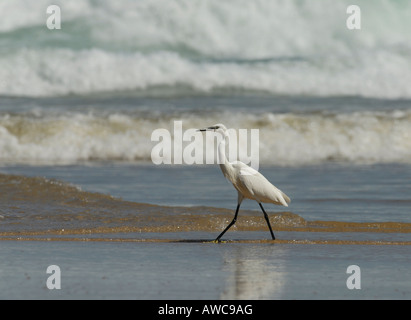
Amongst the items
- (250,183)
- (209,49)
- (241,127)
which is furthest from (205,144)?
(209,49)

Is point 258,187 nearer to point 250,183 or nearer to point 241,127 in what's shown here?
point 250,183

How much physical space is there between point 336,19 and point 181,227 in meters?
18.5

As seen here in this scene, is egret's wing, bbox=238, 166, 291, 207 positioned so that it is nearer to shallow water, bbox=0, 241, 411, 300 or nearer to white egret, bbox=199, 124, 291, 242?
white egret, bbox=199, 124, 291, 242

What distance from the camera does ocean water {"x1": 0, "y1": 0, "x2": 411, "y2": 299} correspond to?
607cm

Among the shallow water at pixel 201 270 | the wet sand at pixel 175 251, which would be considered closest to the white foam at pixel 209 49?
the wet sand at pixel 175 251

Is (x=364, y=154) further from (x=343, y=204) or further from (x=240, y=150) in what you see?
(x=343, y=204)

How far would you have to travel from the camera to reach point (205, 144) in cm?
1549

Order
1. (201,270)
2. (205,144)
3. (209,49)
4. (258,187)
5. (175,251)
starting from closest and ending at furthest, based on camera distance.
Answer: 1. (201,270)
2. (175,251)
3. (258,187)
4. (205,144)
5. (209,49)

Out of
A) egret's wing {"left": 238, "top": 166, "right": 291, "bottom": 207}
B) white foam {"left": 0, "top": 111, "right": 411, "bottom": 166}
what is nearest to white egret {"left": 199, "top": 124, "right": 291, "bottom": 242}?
egret's wing {"left": 238, "top": 166, "right": 291, "bottom": 207}

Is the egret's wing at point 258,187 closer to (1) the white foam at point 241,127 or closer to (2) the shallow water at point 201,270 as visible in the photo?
(2) the shallow water at point 201,270

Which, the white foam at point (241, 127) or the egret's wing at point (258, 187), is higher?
the white foam at point (241, 127)

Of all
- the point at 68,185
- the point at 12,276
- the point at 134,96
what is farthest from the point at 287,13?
the point at 12,276

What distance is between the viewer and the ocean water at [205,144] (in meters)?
6.07
